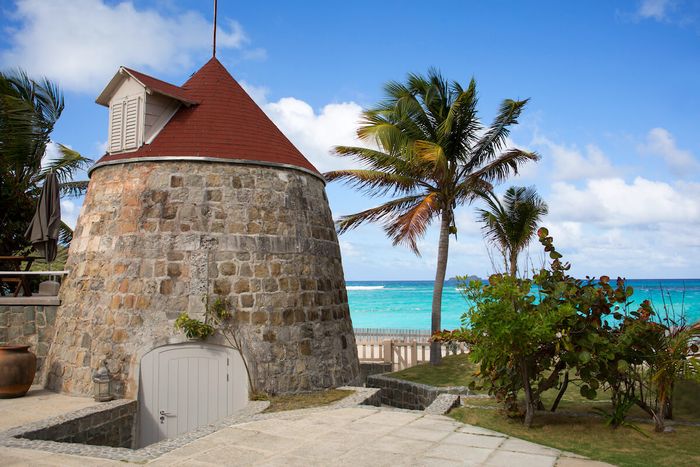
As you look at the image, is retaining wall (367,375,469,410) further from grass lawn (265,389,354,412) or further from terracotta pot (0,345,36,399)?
terracotta pot (0,345,36,399)

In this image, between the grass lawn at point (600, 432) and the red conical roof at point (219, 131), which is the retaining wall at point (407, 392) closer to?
the grass lawn at point (600, 432)

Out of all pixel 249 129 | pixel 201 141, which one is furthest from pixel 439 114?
pixel 201 141

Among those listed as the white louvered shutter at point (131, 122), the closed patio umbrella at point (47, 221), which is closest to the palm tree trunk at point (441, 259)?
the white louvered shutter at point (131, 122)

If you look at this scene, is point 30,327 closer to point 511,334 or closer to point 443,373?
point 511,334

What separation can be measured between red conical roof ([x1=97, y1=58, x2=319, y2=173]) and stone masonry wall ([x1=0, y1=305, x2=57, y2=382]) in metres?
3.37

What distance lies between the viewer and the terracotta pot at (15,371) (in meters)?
9.25

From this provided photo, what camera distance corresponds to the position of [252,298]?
9789 millimetres

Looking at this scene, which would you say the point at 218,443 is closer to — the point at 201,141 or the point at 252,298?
the point at 252,298

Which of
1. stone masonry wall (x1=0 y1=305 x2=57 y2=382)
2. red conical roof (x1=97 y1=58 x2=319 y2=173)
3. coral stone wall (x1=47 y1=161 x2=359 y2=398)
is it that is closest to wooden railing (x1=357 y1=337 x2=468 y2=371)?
coral stone wall (x1=47 y1=161 x2=359 y2=398)

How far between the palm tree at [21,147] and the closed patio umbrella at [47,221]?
6379 mm

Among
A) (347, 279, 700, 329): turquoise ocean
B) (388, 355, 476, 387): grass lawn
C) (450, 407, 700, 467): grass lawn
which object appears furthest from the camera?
(347, 279, 700, 329): turquoise ocean

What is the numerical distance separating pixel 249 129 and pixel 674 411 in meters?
9.28

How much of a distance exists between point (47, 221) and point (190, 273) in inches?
162

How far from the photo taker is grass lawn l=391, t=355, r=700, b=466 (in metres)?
6.32
